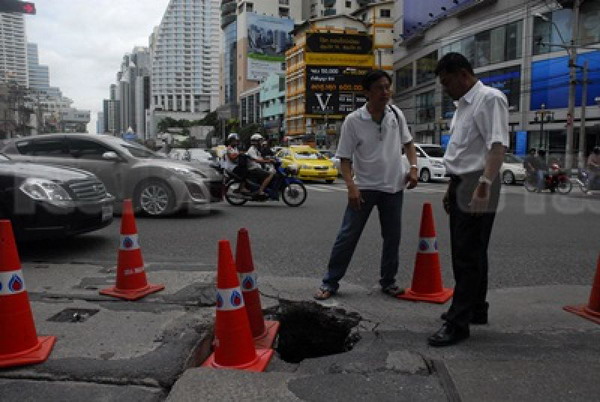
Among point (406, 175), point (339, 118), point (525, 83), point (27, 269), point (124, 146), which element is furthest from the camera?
point (339, 118)

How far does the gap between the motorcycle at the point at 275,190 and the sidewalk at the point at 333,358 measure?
22.9 ft

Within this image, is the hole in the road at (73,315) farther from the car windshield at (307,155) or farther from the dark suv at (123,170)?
the car windshield at (307,155)

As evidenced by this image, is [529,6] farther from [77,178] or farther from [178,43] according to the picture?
[178,43]

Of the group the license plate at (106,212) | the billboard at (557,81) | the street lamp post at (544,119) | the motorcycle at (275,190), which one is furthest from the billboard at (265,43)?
the license plate at (106,212)

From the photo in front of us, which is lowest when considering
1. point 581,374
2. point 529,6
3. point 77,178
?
point 581,374

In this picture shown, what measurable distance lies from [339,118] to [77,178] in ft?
174

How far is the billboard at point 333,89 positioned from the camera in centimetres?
5228

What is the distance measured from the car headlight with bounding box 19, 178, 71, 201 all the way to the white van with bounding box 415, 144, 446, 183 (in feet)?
57.6

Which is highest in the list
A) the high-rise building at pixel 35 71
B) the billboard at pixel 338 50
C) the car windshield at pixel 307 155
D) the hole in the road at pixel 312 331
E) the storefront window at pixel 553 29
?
the high-rise building at pixel 35 71

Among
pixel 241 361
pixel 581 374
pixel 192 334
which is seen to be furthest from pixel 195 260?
pixel 581 374

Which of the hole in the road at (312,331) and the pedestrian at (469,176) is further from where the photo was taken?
the hole in the road at (312,331)

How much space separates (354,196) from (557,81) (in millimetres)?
33676

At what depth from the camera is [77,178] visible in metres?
5.98

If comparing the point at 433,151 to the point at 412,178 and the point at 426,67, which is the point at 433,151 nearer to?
the point at 412,178
